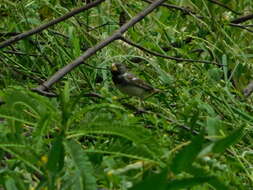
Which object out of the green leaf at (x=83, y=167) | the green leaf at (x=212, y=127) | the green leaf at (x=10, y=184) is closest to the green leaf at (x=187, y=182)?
the green leaf at (x=83, y=167)

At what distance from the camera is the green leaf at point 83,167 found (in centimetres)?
128

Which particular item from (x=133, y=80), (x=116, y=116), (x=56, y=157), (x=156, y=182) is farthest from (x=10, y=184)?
(x=133, y=80)

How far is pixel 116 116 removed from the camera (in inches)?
69.6

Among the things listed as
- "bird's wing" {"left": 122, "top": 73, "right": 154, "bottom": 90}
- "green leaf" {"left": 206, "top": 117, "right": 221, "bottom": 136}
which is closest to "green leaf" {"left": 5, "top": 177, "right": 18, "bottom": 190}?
"green leaf" {"left": 206, "top": 117, "right": 221, "bottom": 136}

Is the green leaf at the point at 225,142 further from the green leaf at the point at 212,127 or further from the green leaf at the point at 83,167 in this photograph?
the green leaf at the point at 212,127

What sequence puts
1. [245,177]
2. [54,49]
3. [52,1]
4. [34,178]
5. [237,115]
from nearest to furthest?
[34,178] → [245,177] → [237,115] → [54,49] → [52,1]

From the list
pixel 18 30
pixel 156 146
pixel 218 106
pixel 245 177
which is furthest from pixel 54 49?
pixel 156 146

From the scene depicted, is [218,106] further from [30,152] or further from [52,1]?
[30,152]

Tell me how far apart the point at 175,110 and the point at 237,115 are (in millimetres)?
223

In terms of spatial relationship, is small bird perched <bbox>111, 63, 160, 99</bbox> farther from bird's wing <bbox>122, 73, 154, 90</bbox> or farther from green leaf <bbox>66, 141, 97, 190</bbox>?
green leaf <bbox>66, 141, 97, 190</bbox>

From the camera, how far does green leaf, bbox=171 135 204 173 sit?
1257 mm

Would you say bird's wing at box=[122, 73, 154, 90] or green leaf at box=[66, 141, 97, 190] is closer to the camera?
green leaf at box=[66, 141, 97, 190]

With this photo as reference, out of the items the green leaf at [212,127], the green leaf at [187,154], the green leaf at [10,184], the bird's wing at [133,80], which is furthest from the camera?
the bird's wing at [133,80]

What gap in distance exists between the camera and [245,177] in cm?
198
